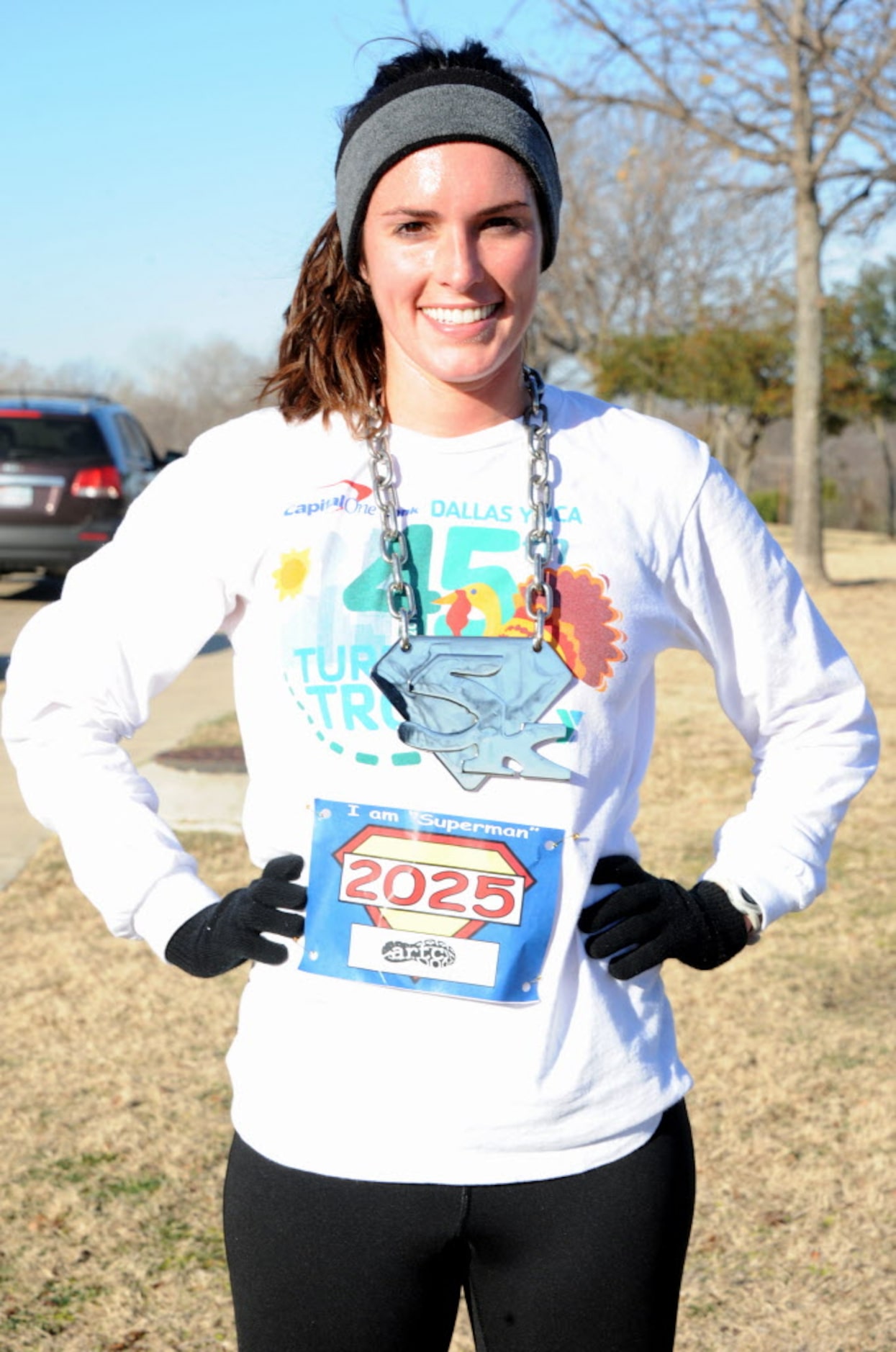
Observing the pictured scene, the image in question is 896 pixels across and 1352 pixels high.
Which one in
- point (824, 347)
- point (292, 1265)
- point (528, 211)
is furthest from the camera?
point (824, 347)

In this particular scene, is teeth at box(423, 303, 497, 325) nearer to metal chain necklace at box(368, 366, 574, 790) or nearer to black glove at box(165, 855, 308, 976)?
metal chain necklace at box(368, 366, 574, 790)

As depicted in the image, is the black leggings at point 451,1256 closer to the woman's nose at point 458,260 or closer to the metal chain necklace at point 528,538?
the metal chain necklace at point 528,538

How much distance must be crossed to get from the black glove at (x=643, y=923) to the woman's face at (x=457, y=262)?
1.84 feet

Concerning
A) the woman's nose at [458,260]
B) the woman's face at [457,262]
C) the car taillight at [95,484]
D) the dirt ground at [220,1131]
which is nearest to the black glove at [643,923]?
the woman's face at [457,262]

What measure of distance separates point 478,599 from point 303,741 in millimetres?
246

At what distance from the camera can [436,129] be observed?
5.85 ft

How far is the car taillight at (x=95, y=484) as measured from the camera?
1384 centimetres

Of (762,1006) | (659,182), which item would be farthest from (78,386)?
(762,1006)

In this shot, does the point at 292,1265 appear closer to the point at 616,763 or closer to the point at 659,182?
the point at 616,763

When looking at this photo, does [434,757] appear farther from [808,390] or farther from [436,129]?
[808,390]

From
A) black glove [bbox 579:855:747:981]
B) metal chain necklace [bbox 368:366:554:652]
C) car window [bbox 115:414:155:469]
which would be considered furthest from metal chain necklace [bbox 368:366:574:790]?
car window [bbox 115:414:155:469]

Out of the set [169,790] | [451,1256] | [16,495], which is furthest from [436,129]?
[16,495]

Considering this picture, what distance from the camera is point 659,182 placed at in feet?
102

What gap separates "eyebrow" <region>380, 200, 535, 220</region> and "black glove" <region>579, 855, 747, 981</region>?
0.74 m
